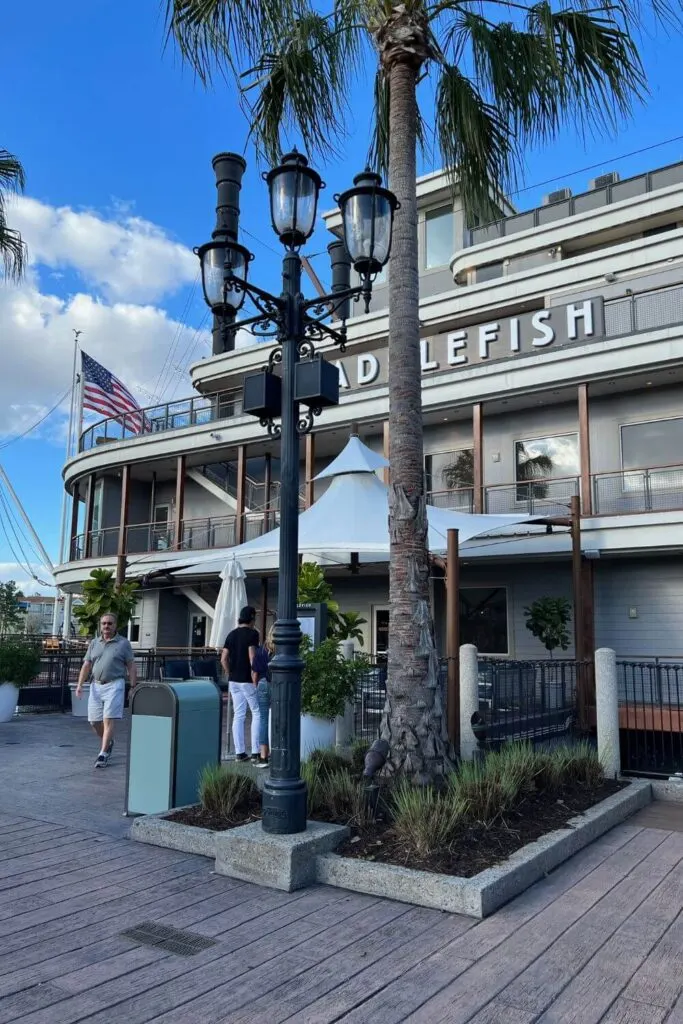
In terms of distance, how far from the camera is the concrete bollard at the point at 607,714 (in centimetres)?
773

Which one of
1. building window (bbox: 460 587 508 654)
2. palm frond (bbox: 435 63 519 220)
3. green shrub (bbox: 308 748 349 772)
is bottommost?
green shrub (bbox: 308 748 349 772)

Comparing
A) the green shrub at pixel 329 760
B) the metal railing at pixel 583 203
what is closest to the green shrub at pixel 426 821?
the green shrub at pixel 329 760

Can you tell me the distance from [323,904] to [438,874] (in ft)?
2.33

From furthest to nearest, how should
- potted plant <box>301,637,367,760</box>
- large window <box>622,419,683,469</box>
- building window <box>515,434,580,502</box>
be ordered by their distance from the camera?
building window <box>515,434,580,502</box>
large window <box>622,419,683,469</box>
potted plant <box>301,637,367,760</box>

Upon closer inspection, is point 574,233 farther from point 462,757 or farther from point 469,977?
point 469,977

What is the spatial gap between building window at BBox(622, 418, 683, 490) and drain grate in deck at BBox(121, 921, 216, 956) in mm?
14654

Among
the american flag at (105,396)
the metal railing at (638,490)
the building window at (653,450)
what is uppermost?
the american flag at (105,396)

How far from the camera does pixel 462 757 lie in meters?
8.01

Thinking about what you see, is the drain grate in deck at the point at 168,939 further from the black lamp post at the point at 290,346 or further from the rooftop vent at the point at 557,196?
the rooftop vent at the point at 557,196

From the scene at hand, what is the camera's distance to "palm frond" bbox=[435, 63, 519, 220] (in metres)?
9.16

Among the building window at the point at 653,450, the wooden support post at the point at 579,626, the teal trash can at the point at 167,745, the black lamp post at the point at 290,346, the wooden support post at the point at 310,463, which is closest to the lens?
the black lamp post at the point at 290,346

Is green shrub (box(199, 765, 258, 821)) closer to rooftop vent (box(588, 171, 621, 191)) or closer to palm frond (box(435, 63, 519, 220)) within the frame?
palm frond (box(435, 63, 519, 220))

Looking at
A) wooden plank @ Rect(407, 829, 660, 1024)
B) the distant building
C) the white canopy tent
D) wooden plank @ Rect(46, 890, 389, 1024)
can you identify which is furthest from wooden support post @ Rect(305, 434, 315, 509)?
wooden plank @ Rect(46, 890, 389, 1024)

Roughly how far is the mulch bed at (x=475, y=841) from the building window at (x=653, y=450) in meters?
11.8
